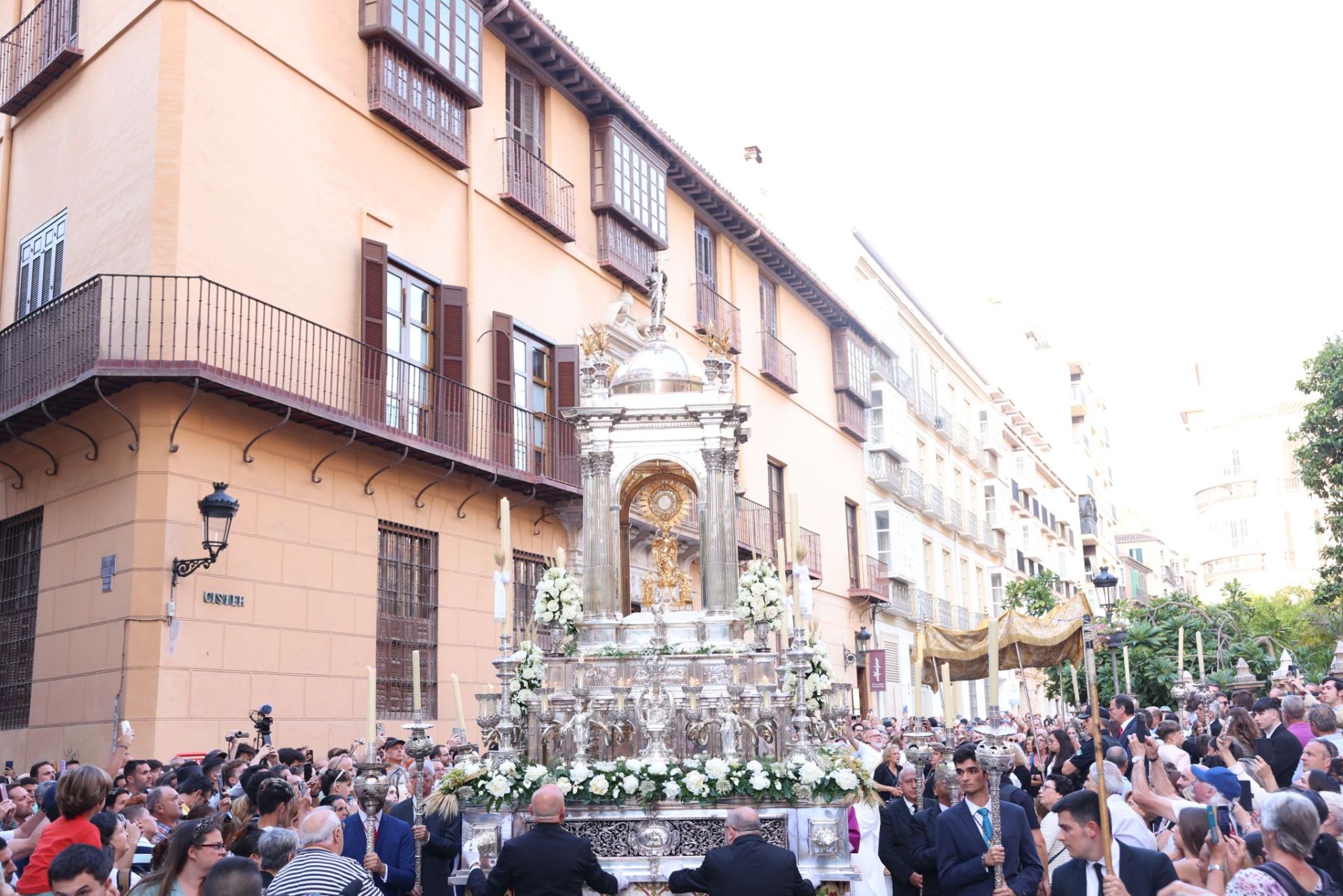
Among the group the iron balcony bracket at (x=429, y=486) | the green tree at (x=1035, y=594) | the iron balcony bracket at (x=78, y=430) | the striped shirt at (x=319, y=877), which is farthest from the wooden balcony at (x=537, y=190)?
the green tree at (x=1035, y=594)

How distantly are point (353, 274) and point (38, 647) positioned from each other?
590 cm

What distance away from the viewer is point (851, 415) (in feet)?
114

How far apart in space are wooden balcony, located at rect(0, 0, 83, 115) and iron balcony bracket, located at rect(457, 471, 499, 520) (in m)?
7.47

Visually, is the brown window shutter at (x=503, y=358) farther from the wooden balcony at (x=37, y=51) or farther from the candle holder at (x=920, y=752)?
the candle holder at (x=920, y=752)

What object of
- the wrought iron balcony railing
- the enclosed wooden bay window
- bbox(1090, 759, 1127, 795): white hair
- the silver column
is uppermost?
the enclosed wooden bay window

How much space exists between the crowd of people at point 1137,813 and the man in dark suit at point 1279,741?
0.04ft

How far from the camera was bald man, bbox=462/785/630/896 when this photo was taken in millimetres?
7434

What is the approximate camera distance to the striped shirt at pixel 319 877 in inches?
→ 229

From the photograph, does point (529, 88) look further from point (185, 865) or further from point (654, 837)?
point (185, 865)

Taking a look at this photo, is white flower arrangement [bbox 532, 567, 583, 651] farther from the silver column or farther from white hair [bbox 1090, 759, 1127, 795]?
white hair [bbox 1090, 759, 1127, 795]

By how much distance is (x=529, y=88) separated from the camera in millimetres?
21672

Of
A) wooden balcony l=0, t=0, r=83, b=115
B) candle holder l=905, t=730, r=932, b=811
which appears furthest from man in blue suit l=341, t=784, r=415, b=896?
wooden balcony l=0, t=0, r=83, b=115

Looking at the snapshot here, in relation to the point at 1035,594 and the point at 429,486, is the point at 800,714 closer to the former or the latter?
the point at 429,486

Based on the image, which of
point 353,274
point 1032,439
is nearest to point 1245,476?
point 1032,439
